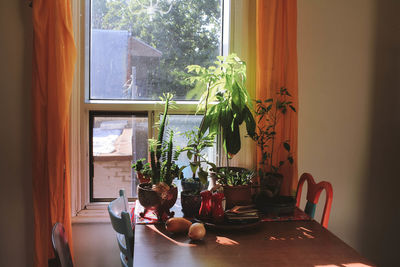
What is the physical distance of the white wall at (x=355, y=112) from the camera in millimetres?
2592

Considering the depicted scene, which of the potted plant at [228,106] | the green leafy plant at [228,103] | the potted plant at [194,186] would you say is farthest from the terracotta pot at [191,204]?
the green leafy plant at [228,103]

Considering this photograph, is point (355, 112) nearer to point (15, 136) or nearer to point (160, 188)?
point (160, 188)

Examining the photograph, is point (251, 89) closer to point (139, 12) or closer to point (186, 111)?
point (186, 111)

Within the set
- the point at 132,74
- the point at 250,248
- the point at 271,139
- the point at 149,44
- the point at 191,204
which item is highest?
the point at 149,44

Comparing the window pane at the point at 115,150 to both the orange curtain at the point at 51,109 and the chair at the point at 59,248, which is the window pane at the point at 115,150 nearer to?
the orange curtain at the point at 51,109

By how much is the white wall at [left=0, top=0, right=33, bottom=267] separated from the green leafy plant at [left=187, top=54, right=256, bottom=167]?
3.37ft

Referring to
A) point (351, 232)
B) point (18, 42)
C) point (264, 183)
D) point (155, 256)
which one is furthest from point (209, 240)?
point (18, 42)

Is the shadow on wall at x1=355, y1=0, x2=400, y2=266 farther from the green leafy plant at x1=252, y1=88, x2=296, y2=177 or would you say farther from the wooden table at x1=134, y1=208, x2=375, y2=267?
the wooden table at x1=134, y1=208, x2=375, y2=267

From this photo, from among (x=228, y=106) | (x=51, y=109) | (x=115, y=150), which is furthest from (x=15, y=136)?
(x=228, y=106)

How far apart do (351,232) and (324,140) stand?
28.3 inches

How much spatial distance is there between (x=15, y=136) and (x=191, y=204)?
3.89 feet

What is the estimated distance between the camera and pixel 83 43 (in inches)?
96.9

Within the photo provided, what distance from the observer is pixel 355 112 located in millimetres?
2670

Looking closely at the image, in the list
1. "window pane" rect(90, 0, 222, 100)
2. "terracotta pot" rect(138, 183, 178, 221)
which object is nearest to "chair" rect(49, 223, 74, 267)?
"terracotta pot" rect(138, 183, 178, 221)
